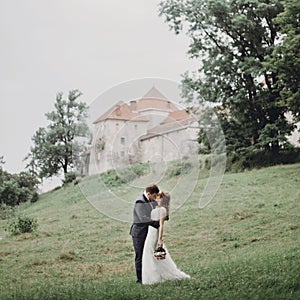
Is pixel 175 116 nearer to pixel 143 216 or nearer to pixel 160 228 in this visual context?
pixel 143 216

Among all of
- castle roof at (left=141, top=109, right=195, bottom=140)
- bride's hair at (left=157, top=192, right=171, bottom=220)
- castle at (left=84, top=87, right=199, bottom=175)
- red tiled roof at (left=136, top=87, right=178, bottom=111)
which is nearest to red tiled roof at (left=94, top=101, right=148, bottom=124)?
castle at (left=84, top=87, right=199, bottom=175)

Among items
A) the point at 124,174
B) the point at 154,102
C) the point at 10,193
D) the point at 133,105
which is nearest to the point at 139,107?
the point at 133,105

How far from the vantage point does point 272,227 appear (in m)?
10.9

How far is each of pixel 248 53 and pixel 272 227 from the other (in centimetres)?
789

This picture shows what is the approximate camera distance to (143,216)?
6.27 meters

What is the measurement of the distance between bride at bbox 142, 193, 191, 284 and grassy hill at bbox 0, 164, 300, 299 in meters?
0.22

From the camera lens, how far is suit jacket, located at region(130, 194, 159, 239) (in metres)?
6.25

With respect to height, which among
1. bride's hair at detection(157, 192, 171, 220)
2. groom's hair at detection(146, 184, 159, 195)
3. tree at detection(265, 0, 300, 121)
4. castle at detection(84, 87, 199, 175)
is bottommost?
bride's hair at detection(157, 192, 171, 220)

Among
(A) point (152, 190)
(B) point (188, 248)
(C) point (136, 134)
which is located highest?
(C) point (136, 134)

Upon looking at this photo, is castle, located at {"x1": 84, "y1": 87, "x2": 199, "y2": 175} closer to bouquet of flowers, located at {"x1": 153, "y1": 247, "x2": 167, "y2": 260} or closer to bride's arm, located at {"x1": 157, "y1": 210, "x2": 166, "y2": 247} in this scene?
bride's arm, located at {"x1": 157, "y1": 210, "x2": 166, "y2": 247}

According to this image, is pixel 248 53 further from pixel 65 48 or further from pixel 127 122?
pixel 127 122

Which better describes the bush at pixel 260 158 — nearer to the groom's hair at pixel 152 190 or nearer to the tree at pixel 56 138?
the tree at pixel 56 138

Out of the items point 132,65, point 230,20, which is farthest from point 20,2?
point 230,20

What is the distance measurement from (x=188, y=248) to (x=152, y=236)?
14.6ft
